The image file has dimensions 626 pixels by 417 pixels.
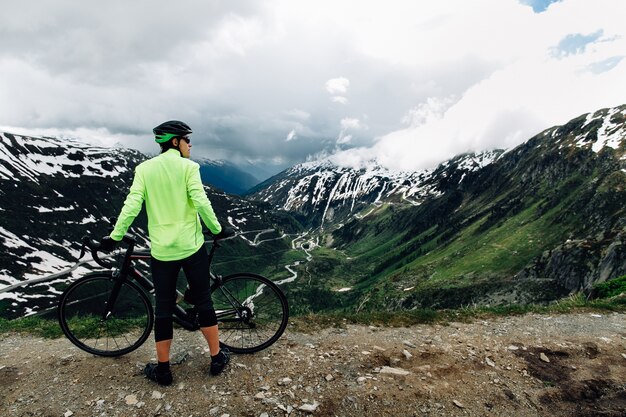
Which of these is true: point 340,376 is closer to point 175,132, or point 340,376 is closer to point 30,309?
point 175,132

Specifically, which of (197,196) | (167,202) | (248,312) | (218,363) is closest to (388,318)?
(248,312)

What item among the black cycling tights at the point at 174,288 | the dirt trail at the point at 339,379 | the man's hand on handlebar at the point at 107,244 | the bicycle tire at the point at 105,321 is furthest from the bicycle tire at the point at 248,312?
the man's hand on handlebar at the point at 107,244

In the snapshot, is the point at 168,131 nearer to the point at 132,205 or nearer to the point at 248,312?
the point at 132,205

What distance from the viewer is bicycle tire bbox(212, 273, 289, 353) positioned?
981cm

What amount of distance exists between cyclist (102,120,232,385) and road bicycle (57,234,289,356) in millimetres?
765

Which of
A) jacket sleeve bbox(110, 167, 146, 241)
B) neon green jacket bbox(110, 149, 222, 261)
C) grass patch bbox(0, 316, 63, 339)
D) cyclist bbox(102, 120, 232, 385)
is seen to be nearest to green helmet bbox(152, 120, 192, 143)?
cyclist bbox(102, 120, 232, 385)

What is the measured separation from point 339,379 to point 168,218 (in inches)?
217

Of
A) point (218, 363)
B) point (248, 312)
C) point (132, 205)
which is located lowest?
point (218, 363)

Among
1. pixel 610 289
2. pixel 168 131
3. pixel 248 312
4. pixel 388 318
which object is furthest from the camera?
pixel 610 289

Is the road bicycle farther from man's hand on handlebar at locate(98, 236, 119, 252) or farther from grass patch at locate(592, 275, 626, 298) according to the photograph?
grass patch at locate(592, 275, 626, 298)

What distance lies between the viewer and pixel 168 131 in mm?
7922

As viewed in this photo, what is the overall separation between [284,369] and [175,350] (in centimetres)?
318

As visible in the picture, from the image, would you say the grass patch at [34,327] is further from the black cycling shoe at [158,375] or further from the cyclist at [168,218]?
the cyclist at [168,218]

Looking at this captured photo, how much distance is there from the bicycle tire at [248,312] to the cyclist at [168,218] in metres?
1.85
